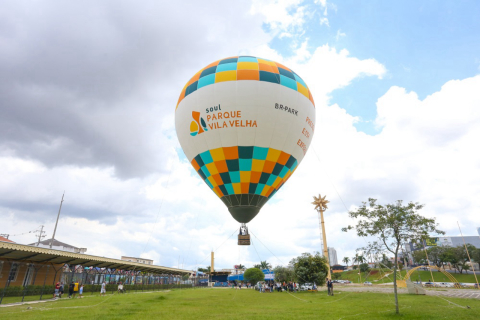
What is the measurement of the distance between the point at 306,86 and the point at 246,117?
6878 mm

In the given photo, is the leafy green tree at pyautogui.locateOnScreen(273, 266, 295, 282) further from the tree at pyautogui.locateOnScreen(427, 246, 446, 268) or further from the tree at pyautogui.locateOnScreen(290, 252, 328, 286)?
the tree at pyautogui.locateOnScreen(427, 246, 446, 268)

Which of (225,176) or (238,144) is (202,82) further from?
(225,176)

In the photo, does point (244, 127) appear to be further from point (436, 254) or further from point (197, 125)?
point (436, 254)

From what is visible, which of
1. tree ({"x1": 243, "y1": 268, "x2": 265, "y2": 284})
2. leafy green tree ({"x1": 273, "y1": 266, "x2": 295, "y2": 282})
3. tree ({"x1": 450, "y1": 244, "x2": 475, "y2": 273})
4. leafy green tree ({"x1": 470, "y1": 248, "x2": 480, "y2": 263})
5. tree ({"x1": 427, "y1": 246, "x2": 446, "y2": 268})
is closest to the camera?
leafy green tree ({"x1": 273, "y1": 266, "x2": 295, "y2": 282})

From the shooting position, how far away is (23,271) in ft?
90.4

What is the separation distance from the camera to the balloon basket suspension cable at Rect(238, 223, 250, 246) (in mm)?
21953

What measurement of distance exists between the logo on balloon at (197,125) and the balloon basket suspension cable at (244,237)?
26.9 ft

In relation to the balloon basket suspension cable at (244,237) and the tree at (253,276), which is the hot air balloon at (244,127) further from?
the tree at (253,276)

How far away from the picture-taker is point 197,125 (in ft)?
64.4

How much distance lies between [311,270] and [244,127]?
28.9m

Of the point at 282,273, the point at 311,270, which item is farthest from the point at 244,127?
the point at 282,273

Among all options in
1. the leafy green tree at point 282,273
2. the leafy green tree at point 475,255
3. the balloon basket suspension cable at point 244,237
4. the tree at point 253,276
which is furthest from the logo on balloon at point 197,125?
the leafy green tree at point 475,255

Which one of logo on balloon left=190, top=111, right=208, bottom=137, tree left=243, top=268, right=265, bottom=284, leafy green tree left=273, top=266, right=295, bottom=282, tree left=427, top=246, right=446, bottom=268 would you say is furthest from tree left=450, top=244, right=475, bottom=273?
logo on balloon left=190, top=111, right=208, bottom=137

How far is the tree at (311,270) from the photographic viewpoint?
127 ft
